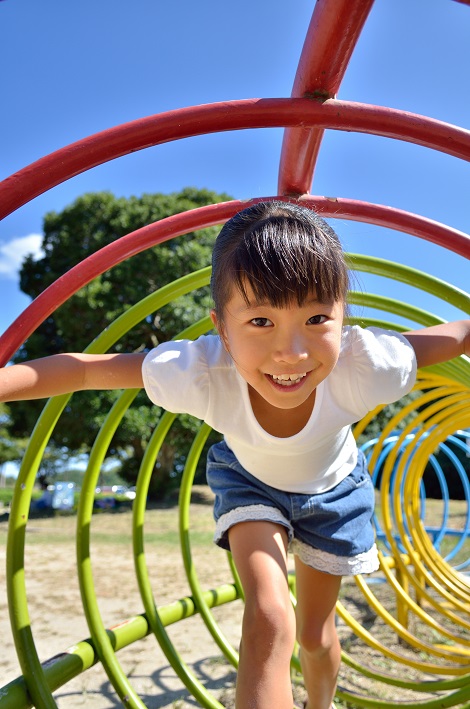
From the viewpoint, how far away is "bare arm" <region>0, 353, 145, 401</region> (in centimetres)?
147

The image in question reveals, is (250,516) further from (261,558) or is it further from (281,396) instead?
(281,396)

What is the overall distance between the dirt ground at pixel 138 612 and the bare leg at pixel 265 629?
157 centimetres

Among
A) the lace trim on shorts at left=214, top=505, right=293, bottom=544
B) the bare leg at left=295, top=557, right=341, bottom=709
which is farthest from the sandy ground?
the lace trim on shorts at left=214, top=505, right=293, bottom=544

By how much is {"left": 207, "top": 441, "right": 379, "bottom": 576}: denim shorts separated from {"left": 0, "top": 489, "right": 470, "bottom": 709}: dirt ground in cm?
127

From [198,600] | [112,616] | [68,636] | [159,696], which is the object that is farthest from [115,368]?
[112,616]

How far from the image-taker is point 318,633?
200cm

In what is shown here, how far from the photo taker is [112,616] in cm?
437

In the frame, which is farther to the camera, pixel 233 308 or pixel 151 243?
pixel 151 243

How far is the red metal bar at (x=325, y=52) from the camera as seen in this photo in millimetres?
1345

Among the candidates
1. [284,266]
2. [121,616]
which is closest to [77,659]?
[284,266]

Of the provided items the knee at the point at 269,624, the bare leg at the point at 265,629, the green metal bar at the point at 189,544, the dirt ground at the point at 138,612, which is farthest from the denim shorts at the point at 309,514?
the dirt ground at the point at 138,612

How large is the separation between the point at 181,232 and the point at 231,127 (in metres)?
0.68

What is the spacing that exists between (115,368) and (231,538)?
55cm

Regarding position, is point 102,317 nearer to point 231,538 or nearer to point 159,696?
point 159,696
